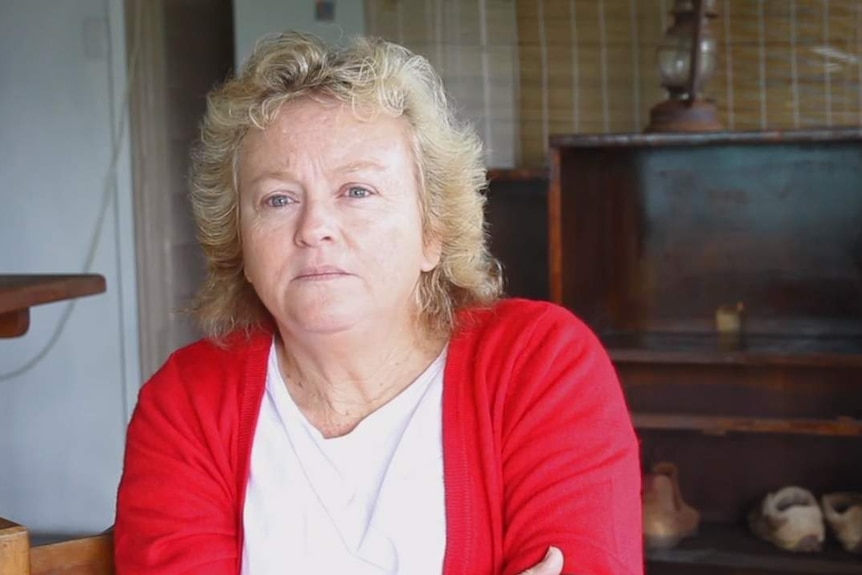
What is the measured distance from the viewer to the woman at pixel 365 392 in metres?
1.34

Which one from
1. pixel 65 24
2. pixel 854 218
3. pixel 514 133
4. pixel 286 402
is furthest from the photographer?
pixel 65 24

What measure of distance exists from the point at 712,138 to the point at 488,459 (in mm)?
1274

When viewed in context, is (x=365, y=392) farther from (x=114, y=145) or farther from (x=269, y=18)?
(x=114, y=145)

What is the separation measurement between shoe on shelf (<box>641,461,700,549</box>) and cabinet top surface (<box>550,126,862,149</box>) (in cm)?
68

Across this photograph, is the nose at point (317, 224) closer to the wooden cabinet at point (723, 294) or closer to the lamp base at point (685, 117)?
the wooden cabinet at point (723, 294)

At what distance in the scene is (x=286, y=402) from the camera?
149 centimetres

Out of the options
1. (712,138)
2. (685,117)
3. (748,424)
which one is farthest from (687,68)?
(748,424)

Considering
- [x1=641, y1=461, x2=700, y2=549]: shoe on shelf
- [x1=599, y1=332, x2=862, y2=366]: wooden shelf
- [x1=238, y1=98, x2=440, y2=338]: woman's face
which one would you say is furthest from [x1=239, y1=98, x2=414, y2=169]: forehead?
[x1=641, y1=461, x2=700, y2=549]: shoe on shelf

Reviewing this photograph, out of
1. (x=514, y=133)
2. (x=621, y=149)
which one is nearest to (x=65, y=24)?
(x=514, y=133)

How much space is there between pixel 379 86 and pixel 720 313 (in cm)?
153

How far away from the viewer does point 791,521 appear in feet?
8.52

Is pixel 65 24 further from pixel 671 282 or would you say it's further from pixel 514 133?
pixel 671 282

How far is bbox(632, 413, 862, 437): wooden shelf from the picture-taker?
242 centimetres

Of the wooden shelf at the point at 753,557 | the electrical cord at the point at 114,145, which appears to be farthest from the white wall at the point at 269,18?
the wooden shelf at the point at 753,557
